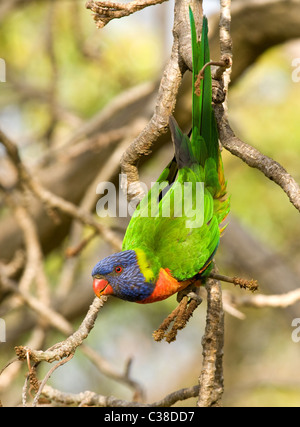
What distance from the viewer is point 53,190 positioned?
4.04m

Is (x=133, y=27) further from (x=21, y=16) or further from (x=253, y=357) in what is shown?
(x=253, y=357)

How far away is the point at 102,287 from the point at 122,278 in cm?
7

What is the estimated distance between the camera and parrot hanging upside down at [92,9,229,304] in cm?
172

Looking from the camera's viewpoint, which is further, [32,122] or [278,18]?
[32,122]

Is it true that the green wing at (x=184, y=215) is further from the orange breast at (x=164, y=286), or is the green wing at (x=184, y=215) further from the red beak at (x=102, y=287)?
the red beak at (x=102, y=287)

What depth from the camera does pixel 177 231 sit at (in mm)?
1893

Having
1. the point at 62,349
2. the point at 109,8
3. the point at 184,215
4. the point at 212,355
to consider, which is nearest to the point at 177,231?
the point at 184,215

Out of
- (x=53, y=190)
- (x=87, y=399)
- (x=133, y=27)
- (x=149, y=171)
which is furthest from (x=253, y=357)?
(x=87, y=399)

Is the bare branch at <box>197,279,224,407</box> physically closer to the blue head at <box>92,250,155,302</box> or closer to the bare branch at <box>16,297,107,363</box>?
the blue head at <box>92,250,155,302</box>

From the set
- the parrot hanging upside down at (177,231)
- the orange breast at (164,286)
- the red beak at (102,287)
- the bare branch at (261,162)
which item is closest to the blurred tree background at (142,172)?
the parrot hanging upside down at (177,231)

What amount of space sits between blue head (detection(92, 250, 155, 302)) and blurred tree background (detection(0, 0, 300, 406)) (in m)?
2.48

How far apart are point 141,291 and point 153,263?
0.42ft

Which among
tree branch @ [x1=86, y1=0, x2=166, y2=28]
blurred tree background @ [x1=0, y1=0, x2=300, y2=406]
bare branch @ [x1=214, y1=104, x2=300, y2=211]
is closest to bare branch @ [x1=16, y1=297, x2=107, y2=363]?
bare branch @ [x1=214, y1=104, x2=300, y2=211]
